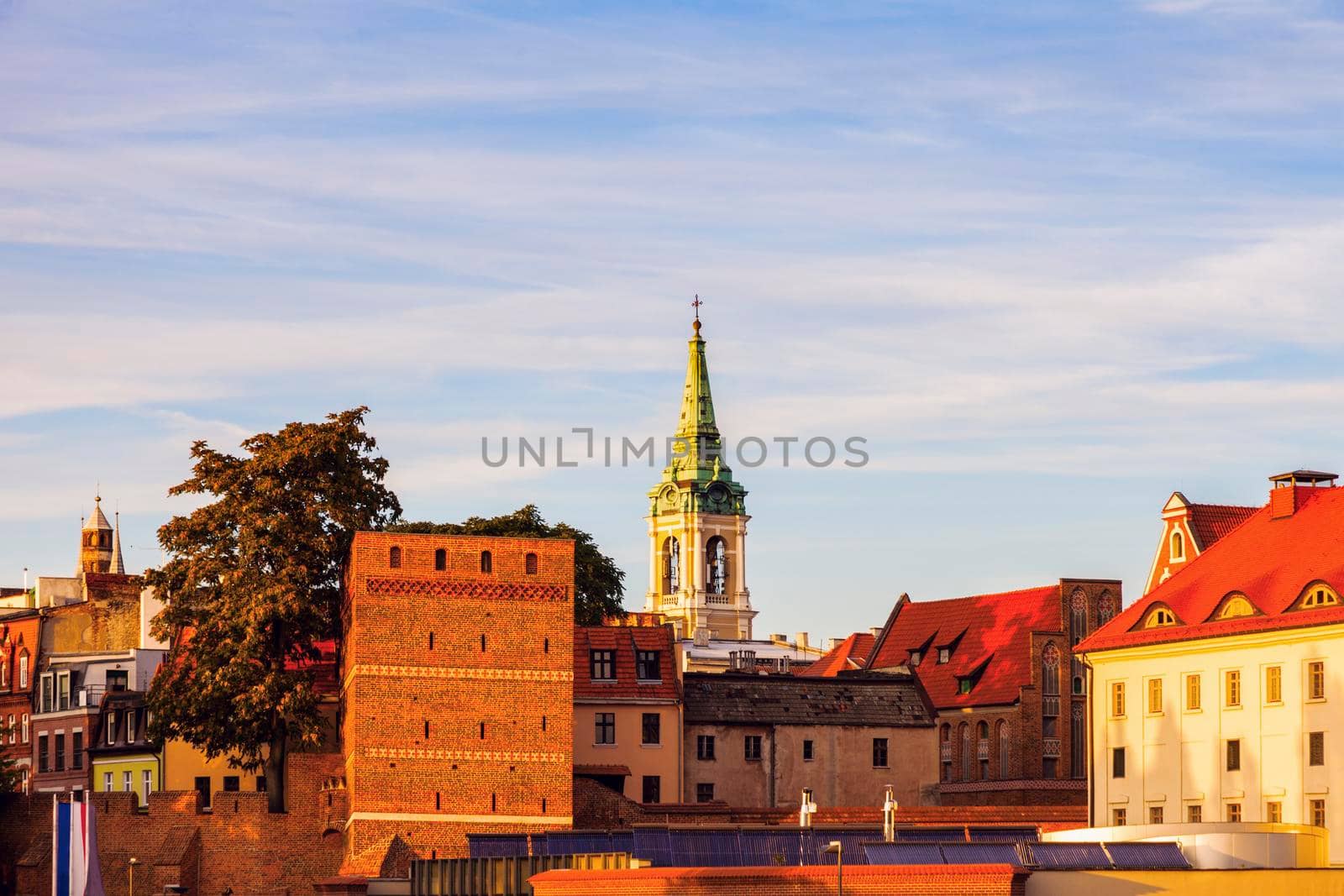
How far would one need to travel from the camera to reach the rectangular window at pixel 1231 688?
8256cm

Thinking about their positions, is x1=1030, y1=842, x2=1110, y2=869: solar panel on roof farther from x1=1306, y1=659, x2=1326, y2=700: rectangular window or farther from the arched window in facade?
the arched window in facade

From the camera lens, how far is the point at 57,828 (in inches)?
3216

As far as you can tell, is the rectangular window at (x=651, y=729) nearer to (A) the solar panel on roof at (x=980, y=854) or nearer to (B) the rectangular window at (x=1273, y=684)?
(B) the rectangular window at (x=1273, y=684)

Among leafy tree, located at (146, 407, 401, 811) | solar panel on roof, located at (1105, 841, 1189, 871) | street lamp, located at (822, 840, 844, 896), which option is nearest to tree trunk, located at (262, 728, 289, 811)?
leafy tree, located at (146, 407, 401, 811)

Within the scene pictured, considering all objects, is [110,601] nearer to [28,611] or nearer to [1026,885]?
[28,611]

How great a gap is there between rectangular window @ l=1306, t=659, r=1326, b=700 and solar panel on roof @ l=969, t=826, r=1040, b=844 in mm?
9332

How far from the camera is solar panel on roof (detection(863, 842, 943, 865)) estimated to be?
63312mm

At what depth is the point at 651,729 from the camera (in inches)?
3752

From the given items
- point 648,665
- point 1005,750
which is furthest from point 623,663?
point 1005,750

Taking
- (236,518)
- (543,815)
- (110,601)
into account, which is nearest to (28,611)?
(110,601)

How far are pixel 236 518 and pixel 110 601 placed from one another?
33562mm

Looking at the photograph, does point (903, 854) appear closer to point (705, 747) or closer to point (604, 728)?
point (604, 728)

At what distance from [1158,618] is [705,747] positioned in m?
18.1

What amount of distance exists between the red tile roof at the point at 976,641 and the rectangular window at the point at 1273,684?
73.8 feet
